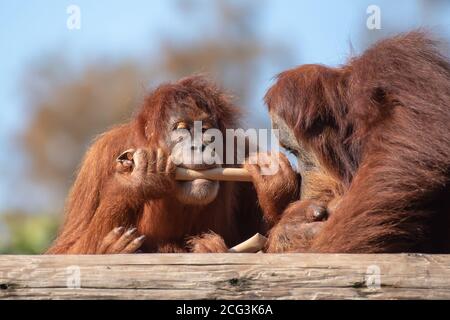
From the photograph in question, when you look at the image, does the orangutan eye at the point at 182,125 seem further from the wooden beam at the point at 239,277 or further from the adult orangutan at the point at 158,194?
the wooden beam at the point at 239,277

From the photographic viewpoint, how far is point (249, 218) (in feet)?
14.4

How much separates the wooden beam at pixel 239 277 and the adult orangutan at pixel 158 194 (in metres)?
0.68

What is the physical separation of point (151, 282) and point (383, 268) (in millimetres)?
750

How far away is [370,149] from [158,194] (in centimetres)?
86

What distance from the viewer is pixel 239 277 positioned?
304 cm

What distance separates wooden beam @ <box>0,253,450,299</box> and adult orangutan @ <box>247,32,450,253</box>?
1.14ft

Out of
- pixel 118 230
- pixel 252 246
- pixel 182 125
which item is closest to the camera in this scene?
pixel 252 246

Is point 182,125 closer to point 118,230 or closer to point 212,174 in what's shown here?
point 212,174

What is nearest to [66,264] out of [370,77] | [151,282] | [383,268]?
[151,282]

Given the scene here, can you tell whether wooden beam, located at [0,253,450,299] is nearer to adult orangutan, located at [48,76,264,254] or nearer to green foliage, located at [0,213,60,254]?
adult orangutan, located at [48,76,264,254]

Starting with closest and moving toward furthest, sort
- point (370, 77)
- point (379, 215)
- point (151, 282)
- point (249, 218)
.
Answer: point (151, 282)
point (379, 215)
point (370, 77)
point (249, 218)

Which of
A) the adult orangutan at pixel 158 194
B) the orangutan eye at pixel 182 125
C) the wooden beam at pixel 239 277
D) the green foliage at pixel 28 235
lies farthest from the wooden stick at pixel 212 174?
the green foliage at pixel 28 235

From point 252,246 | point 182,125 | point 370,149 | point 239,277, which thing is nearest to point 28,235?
point 182,125
